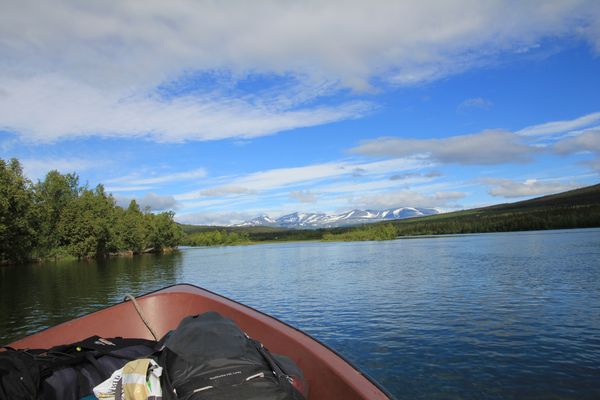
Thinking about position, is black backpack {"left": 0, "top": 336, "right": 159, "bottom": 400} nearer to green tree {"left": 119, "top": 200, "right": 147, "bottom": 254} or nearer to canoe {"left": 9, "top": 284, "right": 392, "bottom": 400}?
canoe {"left": 9, "top": 284, "right": 392, "bottom": 400}

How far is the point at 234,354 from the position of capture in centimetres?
301

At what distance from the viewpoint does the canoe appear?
3.44 meters

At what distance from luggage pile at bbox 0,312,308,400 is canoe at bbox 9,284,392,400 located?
0.34 meters

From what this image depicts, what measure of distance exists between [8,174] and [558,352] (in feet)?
185

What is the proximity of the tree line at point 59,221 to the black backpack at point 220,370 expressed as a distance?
173ft

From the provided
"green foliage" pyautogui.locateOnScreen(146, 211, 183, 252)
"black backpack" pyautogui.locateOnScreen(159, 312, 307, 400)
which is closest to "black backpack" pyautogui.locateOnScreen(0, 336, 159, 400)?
"black backpack" pyautogui.locateOnScreen(159, 312, 307, 400)

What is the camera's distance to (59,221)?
241ft

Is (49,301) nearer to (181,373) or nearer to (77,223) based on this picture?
(181,373)

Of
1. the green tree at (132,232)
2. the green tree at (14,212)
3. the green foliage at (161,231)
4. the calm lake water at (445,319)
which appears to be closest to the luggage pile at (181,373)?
the calm lake water at (445,319)

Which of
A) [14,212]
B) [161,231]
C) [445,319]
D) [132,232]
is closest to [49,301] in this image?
[445,319]

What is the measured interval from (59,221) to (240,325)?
7939 cm

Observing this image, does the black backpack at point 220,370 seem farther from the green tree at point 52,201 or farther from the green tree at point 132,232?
the green tree at point 132,232

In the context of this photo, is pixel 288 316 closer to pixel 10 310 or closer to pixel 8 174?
pixel 10 310

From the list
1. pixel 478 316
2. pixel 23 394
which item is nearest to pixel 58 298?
pixel 478 316
